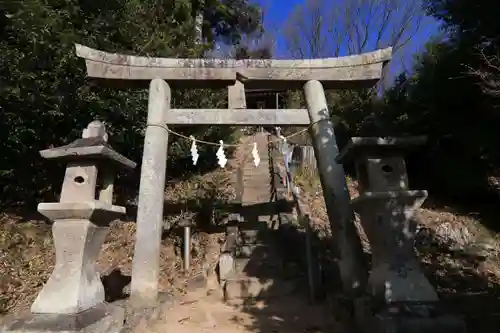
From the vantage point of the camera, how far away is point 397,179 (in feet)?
14.1

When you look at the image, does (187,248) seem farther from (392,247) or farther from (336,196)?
(392,247)

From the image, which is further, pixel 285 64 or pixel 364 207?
pixel 285 64

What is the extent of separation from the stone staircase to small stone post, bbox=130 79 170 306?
5.00ft

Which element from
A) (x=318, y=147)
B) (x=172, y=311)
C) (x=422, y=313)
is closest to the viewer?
(x=422, y=313)

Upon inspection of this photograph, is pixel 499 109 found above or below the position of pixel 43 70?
below

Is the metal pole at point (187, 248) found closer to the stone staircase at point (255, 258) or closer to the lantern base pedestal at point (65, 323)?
the stone staircase at point (255, 258)

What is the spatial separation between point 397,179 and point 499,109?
2021 mm

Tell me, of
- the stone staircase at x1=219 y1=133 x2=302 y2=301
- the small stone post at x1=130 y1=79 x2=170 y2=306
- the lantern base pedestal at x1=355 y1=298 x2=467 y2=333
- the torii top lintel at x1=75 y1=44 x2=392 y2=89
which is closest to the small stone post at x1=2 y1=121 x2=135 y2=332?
the small stone post at x1=130 y1=79 x2=170 y2=306

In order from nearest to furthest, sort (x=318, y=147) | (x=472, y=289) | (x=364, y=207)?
1. (x=364, y=207)
2. (x=472, y=289)
3. (x=318, y=147)

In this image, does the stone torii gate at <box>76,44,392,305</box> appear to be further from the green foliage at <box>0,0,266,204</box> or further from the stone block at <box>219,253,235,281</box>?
the green foliage at <box>0,0,266,204</box>

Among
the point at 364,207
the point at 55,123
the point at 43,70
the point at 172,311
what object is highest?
the point at 43,70

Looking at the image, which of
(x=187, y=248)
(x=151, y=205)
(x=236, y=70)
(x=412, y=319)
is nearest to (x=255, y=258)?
(x=187, y=248)

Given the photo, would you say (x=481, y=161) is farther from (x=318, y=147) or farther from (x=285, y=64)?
(x=285, y=64)

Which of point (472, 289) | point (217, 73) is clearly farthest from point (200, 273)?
point (472, 289)
